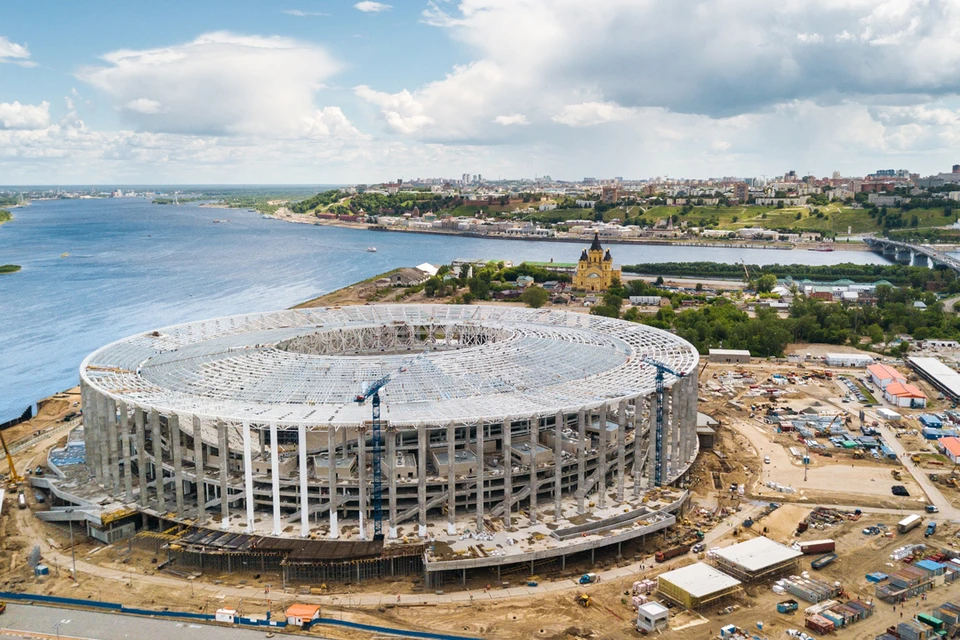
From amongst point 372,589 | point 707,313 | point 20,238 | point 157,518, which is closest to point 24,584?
point 157,518

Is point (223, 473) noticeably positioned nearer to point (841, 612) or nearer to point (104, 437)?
point (104, 437)

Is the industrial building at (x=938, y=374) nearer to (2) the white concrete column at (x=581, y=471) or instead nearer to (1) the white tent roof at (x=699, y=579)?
(1) the white tent roof at (x=699, y=579)

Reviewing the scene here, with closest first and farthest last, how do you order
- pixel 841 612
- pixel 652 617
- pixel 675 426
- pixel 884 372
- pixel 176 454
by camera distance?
pixel 652 617 < pixel 841 612 < pixel 176 454 < pixel 675 426 < pixel 884 372

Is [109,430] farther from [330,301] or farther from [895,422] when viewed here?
[330,301]

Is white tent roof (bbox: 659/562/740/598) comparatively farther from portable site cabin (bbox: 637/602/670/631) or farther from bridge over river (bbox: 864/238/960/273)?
bridge over river (bbox: 864/238/960/273)

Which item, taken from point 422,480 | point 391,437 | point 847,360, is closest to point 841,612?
point 422,480

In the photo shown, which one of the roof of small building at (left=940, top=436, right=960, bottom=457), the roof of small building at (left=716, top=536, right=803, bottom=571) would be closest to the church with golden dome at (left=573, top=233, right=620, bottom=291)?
the roof of small building at (left=940, top=436, right=960, bottom=457)
